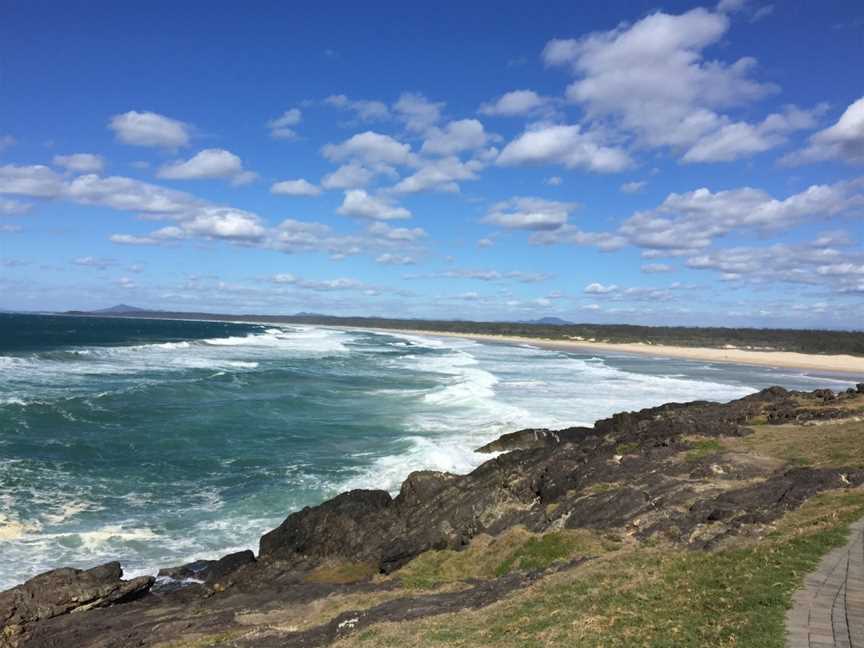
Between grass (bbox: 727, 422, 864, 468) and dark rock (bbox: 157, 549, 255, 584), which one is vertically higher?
grass (bbox: 727, 422, 864, 468)

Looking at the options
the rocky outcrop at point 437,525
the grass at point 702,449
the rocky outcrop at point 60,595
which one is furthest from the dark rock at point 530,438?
the rocky outcrop at point 60,595

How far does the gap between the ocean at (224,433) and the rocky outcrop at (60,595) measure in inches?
103

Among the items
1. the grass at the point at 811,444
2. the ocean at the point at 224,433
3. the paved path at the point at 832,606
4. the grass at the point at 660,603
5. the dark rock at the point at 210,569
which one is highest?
the grass at the point at 811,444

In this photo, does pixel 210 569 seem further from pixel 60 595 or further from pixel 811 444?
pixel 811 444

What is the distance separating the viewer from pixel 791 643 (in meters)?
8.48

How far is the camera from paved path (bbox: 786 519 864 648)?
856 centimetres

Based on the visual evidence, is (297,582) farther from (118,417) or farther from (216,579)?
(118,417)

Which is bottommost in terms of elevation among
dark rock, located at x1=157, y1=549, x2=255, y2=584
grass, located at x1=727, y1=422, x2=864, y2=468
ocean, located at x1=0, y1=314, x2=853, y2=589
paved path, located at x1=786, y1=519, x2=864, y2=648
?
dark rock, located at x1=157, y1=549, x2=255, y2=584

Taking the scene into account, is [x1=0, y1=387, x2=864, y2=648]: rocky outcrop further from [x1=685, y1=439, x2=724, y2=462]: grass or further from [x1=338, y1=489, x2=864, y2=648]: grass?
[x1=338, y1=489, x2=864, y2=648]: grass

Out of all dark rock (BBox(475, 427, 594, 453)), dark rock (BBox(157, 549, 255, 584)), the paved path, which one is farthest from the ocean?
the paved path

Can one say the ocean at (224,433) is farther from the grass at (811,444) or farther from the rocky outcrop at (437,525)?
the grass at (811,444)

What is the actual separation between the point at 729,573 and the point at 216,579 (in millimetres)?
13831

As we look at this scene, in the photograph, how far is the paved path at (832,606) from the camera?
28.1 ft

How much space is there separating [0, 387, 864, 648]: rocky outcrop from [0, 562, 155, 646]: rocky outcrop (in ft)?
0.11
